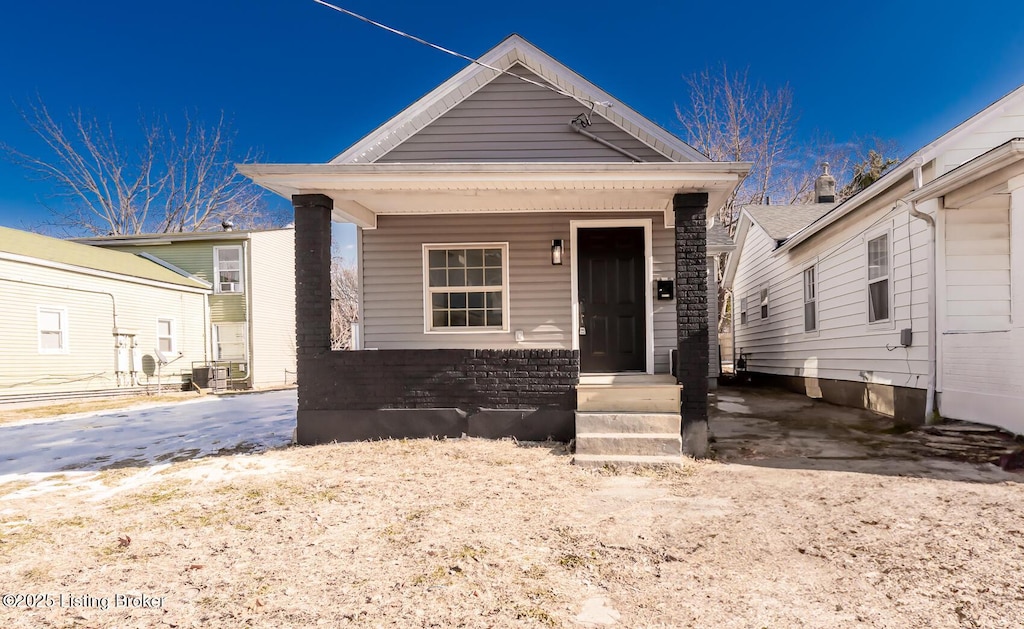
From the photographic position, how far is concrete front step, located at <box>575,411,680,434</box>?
5.23m

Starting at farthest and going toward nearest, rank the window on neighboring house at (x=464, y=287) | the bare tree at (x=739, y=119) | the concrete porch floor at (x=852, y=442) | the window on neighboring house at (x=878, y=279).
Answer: the bare tree at (x=739, y=119) < the window on neighboring house at (x=878, y=279) < the window on neighboring house at (x=464, y=287) < the concrete porch floor at (x=852, y=442)

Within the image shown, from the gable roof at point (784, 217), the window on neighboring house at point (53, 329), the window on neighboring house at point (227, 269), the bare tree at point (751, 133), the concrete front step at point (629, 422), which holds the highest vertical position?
the bare tree at point (751, 133)

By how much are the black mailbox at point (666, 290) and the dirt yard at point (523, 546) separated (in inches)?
99.3

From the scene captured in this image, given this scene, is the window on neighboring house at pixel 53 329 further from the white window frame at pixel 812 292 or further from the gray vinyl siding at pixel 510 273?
the white window frame at pixel 812 292

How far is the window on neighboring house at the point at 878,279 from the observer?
748cm

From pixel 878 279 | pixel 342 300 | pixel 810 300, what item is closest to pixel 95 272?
pixel 342 300

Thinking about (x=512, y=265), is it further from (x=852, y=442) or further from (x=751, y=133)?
(x=751, y=133)

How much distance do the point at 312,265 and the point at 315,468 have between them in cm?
219

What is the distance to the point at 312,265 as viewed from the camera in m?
5.73

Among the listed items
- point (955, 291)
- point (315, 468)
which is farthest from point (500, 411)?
point (955, 291)

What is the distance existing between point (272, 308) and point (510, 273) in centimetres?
1371

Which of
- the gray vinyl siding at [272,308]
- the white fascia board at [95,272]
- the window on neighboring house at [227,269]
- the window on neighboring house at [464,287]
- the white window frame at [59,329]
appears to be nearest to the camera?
the window on neighboring house at [464,287]

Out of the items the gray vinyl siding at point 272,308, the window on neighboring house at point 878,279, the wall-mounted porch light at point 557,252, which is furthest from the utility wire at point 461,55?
the gray vinyl siding at point 272,308

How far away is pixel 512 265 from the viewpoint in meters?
7.11
